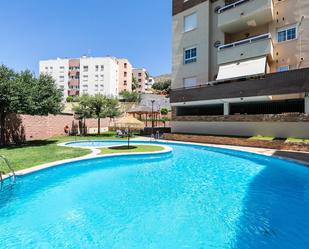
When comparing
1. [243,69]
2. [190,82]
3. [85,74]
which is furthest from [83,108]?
[85,74]

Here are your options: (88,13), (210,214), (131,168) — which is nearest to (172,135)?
(131,168)

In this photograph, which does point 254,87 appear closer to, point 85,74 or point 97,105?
point 97,105

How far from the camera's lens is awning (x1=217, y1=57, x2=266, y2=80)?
21125 millimetres

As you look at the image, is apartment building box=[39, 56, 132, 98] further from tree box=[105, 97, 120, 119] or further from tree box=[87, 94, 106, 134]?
tree box=[87, 94, 106, 134]

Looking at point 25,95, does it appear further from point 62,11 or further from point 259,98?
point 259,98

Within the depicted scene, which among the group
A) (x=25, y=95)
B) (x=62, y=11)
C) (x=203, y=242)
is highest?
(x=62, y=11)

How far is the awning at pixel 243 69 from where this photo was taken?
21125mm

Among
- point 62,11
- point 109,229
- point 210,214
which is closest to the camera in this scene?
point 109,229

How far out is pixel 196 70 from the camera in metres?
28.2

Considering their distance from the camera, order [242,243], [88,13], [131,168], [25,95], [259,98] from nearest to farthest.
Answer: [242,243]
[131,168]
[25,95]
[259,98]
[88,13]

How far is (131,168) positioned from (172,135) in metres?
14.5

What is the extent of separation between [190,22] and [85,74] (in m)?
65.9

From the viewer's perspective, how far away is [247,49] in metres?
22.4

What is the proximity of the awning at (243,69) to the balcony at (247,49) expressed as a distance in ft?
1.58
